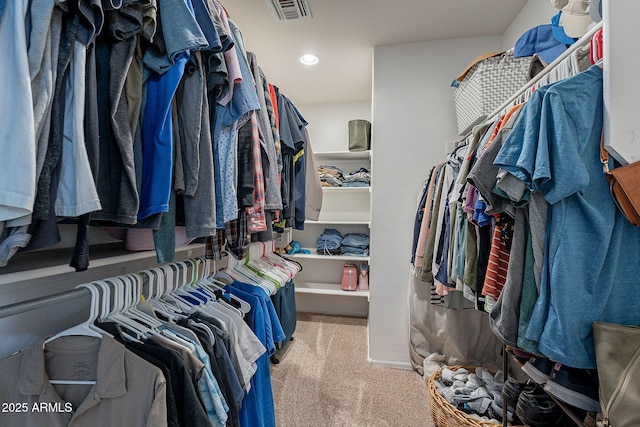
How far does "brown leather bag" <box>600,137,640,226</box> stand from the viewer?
2.25ft

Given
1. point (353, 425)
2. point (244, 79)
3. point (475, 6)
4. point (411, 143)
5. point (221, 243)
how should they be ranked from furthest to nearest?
point (411, 143) < point (475, 6) < point (353, 425) < point (221, 243) < point (244, 79)

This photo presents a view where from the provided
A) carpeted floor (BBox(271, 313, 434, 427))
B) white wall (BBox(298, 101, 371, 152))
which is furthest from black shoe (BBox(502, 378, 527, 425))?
white wall (BBox(298, 101, 371, 152))

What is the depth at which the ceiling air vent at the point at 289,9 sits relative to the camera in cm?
172

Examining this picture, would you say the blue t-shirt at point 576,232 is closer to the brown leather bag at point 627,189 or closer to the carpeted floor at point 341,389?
the brown leather bag at point 627,189

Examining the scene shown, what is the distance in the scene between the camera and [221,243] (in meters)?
1.22

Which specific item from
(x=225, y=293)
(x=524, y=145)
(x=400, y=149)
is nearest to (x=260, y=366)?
(x=225, y=293)

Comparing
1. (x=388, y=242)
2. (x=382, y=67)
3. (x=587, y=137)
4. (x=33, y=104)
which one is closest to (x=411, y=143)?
(x=382, y=67)

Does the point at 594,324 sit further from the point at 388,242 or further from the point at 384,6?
the point at 384,6

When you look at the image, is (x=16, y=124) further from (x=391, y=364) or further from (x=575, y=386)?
(x=391, y=364)

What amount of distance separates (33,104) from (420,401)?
213 centimetres

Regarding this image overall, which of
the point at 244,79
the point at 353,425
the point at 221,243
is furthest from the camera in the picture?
the point at 353,425

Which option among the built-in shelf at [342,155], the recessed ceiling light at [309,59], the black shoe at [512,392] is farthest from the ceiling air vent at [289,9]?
the black shoe at [512,392]

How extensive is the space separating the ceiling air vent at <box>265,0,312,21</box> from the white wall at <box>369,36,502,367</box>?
0.65 m

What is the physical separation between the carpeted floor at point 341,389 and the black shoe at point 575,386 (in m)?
1.03
